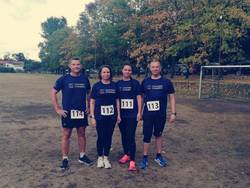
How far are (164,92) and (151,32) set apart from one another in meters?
21.8

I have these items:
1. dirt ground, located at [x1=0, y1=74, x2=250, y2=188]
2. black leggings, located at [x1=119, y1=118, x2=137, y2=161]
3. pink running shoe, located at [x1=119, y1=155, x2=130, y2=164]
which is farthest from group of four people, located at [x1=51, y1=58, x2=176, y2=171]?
dirt ground, located at [x1=0, y1=74, x2=250, y2=188]

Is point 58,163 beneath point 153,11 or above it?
beneath

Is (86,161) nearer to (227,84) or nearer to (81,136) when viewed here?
(81,136)

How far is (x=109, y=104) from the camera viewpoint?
5.02m

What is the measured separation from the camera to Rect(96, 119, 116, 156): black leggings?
5.04 m

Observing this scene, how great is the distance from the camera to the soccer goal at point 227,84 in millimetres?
17766

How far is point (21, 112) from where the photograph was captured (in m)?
11.4

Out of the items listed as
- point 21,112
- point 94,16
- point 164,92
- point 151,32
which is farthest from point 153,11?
point 164,92

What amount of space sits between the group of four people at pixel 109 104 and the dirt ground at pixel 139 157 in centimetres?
40

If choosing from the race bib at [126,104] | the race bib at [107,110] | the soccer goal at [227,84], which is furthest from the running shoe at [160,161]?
the soccer goal at [227,84]

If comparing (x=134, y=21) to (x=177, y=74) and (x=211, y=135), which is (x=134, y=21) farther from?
(x=211, y=135)

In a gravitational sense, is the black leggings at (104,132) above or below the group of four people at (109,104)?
below

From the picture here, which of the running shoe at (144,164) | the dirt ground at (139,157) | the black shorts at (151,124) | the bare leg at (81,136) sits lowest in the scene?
the dirt ground at (139,157)

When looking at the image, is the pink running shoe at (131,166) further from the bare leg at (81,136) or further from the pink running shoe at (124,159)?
the bare leg at (81,136)
